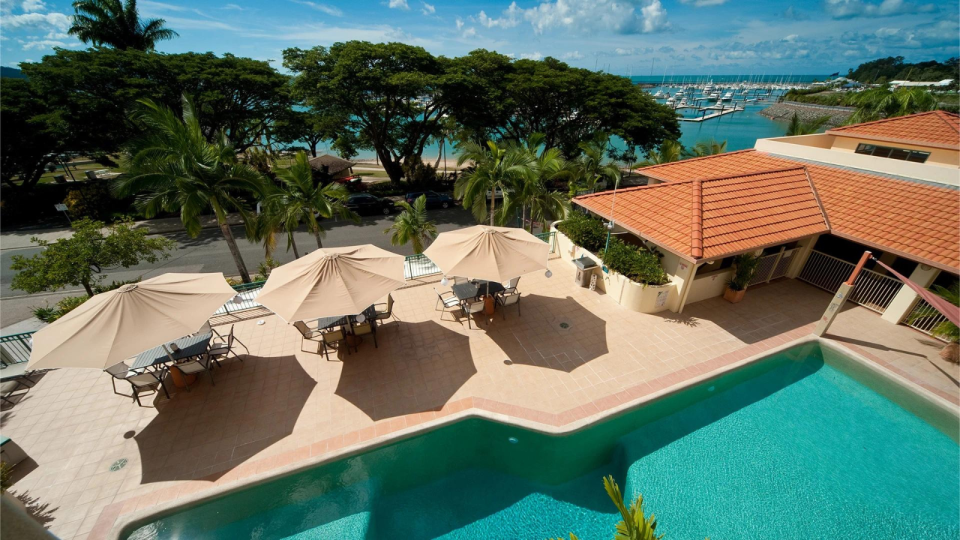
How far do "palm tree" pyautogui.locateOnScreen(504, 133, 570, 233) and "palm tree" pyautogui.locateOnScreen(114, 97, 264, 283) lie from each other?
10.5 meters

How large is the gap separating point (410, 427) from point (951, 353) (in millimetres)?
14580

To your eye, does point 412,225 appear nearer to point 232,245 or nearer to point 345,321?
point 345,321

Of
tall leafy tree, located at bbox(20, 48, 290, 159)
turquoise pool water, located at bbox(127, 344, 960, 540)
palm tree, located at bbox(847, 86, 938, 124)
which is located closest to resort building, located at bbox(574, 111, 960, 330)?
turquoise pool water, located at bbox(127, 344, 960, 540)

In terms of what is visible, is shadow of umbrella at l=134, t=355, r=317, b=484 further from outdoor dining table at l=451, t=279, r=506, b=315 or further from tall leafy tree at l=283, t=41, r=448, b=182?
tall leafy tree at l=283, t=41, r=448, b=182

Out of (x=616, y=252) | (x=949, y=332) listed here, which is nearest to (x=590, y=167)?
(x=616, y=252)

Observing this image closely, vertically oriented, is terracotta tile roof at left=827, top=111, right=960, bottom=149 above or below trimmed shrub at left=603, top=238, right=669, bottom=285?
above

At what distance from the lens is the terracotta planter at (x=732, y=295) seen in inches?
476

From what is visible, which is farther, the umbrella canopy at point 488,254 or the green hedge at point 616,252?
the green hedge at point 616,252

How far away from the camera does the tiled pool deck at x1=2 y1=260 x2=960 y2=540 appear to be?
280 inches

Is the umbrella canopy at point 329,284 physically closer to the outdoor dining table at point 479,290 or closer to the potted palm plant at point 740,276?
the outdoor dining table at point 479,290

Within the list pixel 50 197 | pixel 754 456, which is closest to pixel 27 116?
pixel 50 197

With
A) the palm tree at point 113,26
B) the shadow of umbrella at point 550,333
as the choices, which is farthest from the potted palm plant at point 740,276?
the palm tree at point 113,26

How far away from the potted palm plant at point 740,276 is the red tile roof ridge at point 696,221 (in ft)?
7.60

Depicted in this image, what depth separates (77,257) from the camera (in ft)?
37.1
